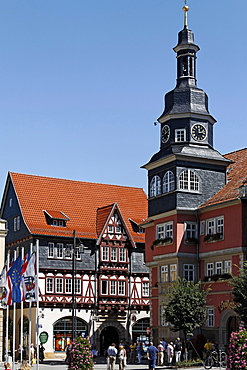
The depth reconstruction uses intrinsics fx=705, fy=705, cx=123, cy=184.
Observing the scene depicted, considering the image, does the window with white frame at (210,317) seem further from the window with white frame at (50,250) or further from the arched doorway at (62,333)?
the window with white frame at (50,250)

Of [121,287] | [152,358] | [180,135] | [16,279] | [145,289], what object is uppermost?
[180,135]

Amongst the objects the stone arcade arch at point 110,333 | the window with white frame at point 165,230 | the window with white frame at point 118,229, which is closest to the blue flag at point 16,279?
the window with white frame at point 165,230

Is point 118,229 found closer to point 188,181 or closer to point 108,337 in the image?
point 108,337

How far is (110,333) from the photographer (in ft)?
211

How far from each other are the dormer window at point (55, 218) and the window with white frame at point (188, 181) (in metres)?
18.0

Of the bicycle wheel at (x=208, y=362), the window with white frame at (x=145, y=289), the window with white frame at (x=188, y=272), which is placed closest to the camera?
the bicycle wheel at (x=208, y=362)

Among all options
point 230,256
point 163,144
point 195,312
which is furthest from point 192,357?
point 163,144

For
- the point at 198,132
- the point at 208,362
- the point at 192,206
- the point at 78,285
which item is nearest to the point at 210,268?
the point at 192,206

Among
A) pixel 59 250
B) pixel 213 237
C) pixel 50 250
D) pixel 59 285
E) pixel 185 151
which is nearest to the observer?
pixel 213 237

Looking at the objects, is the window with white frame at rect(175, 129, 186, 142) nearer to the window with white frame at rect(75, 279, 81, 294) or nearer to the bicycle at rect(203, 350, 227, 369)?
the bicycle at rect(203, 350, 227, 369)

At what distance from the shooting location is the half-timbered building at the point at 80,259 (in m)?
61.7

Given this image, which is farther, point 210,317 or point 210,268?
point 210,268

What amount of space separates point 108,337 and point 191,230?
19592mm

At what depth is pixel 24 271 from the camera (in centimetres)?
3859
